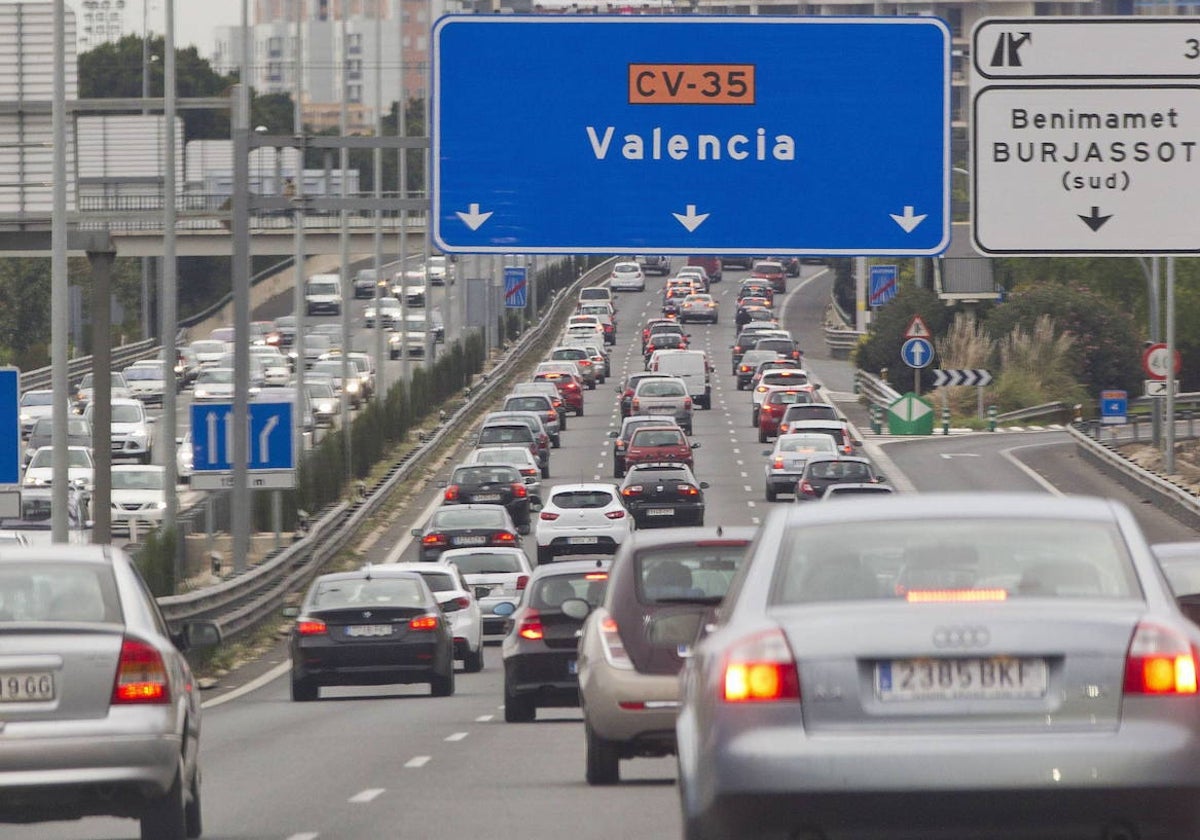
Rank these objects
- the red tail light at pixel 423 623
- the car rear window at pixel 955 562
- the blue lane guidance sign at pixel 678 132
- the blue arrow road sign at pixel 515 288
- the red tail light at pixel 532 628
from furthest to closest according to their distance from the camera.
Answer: the blue arrow road sign at pixel 515 288
the red tail light at pixel 423 623
the blue lane guidance sign at pixel 678 132
the red tail light at pixel 532 628
the car rear window at pixel 955 562

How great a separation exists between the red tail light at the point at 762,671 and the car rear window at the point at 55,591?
14.3 feet

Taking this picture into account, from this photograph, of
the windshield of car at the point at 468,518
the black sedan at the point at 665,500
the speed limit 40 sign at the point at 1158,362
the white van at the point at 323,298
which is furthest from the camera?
the white van at the point at 323,298

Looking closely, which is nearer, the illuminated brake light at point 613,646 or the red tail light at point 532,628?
the illuminated brake light at point 613,646

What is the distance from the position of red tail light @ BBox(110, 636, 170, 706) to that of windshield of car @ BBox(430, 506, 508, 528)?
29.9 meters

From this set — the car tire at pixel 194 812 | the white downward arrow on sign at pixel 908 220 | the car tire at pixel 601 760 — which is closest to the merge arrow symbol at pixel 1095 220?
the white downward arrow on sign at pixel 908 220

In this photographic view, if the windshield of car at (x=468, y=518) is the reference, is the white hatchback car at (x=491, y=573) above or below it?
below

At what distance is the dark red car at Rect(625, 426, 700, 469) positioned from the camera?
56.8 metres

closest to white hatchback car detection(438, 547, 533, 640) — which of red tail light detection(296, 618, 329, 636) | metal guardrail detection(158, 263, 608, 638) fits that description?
metal guardrail detection(158, 263, 608, 638)

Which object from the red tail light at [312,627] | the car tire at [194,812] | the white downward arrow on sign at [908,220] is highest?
the white downward arrow on sign at [908,220]

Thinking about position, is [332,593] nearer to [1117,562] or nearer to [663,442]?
[1117,562]

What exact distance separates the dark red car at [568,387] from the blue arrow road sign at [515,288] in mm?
18707

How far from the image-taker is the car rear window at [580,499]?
44.1m

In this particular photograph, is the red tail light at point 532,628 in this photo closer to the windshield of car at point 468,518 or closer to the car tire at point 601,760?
the car tire at point 601,760

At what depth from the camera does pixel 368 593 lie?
87.1 feet
